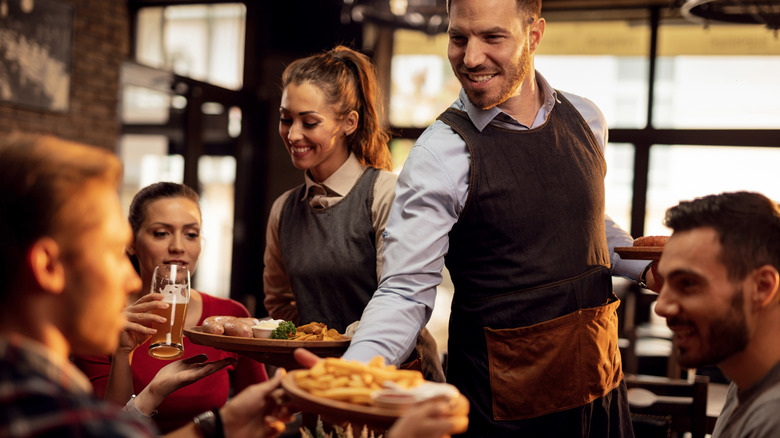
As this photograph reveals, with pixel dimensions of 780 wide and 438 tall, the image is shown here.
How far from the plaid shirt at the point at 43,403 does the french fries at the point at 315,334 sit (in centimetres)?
96

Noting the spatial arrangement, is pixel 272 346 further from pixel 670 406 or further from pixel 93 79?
pixel 93 79

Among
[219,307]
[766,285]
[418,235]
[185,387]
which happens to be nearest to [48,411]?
[418,235]

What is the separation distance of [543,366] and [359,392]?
0.81m

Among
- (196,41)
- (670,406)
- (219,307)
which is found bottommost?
(670,406)

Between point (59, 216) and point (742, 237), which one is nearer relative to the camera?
point (59, 216)

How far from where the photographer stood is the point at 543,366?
6.13 ft

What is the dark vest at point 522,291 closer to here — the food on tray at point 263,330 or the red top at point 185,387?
the food on tray at point 263,330

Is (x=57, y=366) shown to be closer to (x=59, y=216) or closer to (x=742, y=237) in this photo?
(x=59, y=216)

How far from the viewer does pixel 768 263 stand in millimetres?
1455

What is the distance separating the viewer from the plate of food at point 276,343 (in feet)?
5.65

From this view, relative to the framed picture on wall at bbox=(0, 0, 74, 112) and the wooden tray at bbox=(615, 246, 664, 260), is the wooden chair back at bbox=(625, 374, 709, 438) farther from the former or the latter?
the framed picture on wall at bbox=(0, 0, 74, 112)

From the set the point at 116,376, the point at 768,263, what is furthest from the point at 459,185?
the point at 116,376

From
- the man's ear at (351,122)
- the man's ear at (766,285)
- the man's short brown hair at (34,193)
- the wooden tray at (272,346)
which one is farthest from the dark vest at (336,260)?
the man's short brown hair at (34,193)

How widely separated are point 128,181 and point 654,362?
4.33 meters
